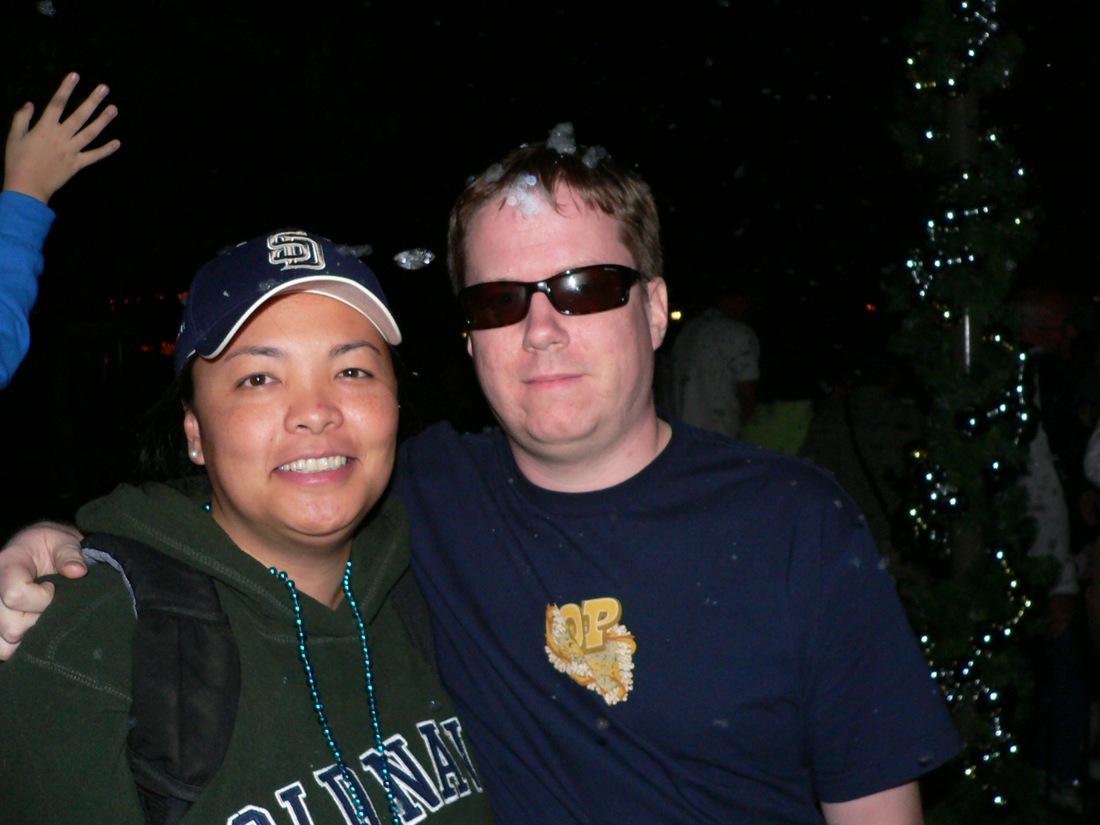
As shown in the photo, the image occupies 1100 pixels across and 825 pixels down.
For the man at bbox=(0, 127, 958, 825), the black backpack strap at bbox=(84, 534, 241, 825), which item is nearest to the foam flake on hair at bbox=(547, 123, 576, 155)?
the man at bbox=(0, 127, 958, 825)

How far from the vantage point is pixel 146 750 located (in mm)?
1994

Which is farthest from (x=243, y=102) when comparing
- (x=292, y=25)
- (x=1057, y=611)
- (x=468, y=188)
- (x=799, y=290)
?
(x=799, y=290)

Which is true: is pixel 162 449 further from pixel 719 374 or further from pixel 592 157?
pixel 719 374

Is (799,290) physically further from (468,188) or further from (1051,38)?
(468,188)

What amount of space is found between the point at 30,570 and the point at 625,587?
4.65ft

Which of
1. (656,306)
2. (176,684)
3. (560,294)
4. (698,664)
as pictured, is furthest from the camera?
(656,306)

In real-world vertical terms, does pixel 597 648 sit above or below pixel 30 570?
below

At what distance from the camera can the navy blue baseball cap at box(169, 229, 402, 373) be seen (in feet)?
7.75

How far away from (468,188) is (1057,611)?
191 inches

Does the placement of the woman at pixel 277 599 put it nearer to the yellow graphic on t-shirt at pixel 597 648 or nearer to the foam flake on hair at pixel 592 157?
the yellow graphic on t-shirt at pixel 597 648

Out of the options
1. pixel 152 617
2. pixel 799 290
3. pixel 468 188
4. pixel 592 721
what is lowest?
pixel 592 721

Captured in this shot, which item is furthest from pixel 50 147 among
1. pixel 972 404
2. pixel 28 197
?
pixel 972 404

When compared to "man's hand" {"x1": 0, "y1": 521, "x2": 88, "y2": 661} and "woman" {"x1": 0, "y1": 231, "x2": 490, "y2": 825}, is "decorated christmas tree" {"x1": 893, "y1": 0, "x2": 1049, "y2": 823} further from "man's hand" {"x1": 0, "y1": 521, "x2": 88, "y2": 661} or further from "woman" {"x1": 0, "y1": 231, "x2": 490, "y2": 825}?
"man's hand" {"x1": 0, "y1": 521, "x2": 88, "y2": 661}

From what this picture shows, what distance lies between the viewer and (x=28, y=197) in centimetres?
357
